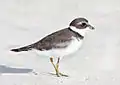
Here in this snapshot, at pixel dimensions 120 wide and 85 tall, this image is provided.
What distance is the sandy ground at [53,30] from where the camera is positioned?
49.8 inches

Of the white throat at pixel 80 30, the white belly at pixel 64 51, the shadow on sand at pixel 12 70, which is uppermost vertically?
the white throat at pixel 80 30

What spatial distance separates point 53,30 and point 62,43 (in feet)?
0.33

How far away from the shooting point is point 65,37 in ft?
4.14

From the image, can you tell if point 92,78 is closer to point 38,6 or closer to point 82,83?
point 82,83

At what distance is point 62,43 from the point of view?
1.25 meters

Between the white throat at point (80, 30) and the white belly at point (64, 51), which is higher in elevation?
the white throat at point (80, 30)

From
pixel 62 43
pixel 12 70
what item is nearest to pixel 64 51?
pixel 62 43

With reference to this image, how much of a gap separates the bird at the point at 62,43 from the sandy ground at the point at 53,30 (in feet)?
0.08

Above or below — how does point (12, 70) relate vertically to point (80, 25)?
below

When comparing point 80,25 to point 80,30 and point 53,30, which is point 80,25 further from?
point 53,30

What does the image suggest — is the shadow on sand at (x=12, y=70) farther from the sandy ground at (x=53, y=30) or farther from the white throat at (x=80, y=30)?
the white throat at (x=80, y=30)

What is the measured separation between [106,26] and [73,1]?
17 centimetres

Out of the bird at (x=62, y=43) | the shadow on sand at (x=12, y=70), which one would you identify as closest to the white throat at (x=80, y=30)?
the bird at (x=62, y=43)

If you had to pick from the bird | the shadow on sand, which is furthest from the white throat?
the shadow on sand
